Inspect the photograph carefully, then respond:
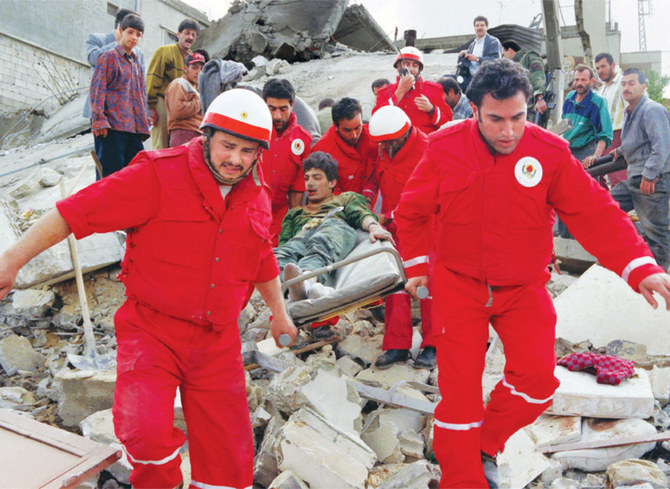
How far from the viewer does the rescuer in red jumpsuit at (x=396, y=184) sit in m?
4.08

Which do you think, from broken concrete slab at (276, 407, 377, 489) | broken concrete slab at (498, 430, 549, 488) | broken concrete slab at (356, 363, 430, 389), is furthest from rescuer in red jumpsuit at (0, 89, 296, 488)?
broken concrete slab at (356, 363, 430, 389)

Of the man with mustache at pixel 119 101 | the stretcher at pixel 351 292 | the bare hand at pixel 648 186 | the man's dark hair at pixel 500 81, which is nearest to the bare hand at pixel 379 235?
the stretcher at pixel 351 292

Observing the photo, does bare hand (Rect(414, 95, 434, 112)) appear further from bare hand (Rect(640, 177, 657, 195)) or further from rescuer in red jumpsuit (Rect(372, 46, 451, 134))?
bare hand (Rect(640, 177, 657, 195))

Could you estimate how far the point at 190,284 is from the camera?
7.62ft

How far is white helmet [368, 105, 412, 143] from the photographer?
4.46 metres

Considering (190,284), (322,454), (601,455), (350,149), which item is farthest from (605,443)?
(350,149)

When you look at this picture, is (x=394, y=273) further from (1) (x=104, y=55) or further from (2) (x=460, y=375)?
(1) (x=104, y=55)

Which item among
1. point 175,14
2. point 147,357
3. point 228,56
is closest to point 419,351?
point 147,357

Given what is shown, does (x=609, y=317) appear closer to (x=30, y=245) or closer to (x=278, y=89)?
(x=278, y=89)

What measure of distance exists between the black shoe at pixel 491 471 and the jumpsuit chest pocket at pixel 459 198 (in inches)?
44.6

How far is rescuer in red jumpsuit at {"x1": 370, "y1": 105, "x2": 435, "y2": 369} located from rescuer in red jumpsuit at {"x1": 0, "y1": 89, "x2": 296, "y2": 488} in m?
1.77

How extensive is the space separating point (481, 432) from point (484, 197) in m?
1.11

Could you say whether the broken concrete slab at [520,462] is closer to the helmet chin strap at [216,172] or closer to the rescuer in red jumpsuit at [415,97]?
the helmet chin strap at [216,172]

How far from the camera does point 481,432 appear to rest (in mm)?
2730
